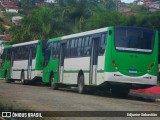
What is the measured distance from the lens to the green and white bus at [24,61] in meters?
32.9

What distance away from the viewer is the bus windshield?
20000mm

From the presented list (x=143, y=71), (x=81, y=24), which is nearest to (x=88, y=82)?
(x=143, y=71)

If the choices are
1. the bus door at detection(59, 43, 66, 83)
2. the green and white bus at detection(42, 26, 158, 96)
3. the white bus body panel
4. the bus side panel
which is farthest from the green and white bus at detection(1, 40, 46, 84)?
the white bus body panel

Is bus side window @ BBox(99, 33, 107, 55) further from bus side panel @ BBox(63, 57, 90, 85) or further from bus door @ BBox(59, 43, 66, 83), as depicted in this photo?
bus door @ BBox(59, 43, 66, 83)

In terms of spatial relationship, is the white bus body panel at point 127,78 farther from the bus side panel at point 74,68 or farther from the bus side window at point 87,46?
the bus side window at point 87,46

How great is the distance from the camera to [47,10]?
56.3 m

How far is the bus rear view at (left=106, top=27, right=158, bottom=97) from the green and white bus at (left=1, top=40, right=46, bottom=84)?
13.4m

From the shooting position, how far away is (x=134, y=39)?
20062mm

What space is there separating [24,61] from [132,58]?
16803mm

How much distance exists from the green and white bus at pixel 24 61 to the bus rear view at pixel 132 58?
44.1 ft

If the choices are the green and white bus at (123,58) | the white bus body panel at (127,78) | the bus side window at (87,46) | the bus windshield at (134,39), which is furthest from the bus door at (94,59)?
the bus windshield at (134,39)

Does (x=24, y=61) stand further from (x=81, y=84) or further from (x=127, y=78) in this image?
(x=127, y=78)

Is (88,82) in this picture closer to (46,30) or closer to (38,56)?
(38,56)

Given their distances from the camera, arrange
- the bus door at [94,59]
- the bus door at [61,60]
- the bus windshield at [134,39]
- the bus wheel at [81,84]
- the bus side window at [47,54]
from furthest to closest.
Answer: the bus side window at [47,54] → the bus door at [61,60] → the bus wheel at [81,84] → the bus door at [94,59] → the bus windshield at [134,39]
